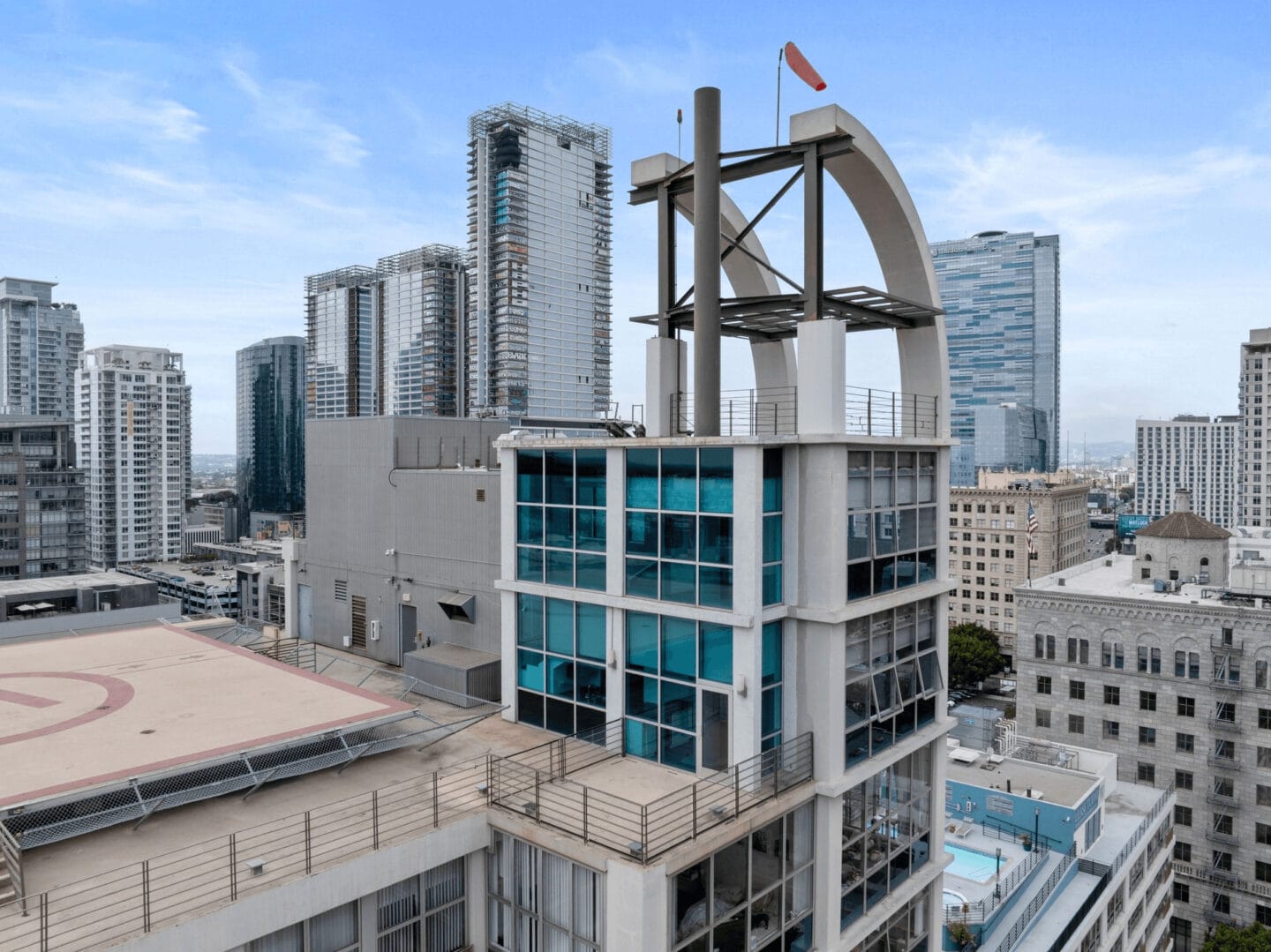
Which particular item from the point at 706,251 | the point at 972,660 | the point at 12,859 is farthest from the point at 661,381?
the point at 972,660

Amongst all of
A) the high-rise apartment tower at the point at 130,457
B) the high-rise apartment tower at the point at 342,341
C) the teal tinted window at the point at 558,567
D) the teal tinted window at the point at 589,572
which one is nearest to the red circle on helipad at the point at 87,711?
the teal tinted window at the point at 558,567

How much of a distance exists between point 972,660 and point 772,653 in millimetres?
80847

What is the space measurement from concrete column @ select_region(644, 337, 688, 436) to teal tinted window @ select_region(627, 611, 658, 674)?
461 cm

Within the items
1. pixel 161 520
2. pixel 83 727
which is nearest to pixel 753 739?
pixel 83 727

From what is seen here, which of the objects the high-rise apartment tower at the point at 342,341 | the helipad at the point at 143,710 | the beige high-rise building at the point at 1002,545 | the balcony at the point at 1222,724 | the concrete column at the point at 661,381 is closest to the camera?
the helipad at the point at 143,710

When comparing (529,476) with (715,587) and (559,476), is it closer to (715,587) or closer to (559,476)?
(559,476)

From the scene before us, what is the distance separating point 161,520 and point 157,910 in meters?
155

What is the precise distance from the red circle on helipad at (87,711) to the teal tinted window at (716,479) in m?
12.0

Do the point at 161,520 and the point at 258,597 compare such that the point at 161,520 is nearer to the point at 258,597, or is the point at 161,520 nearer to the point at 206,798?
the point at 258,597

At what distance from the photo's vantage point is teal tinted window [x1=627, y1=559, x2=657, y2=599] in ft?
52.1

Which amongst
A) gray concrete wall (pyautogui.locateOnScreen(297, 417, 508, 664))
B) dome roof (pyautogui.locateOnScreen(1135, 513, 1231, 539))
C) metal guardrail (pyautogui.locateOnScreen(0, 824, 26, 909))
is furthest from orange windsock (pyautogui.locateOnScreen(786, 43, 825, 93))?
dome roof (pyautogui.locateOnScreen(1135, 513, 1231, 539))

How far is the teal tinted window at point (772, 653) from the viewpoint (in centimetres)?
1488

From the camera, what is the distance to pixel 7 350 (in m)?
159

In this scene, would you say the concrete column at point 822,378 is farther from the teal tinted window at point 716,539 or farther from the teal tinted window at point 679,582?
the teal tinted window at point 679,582
